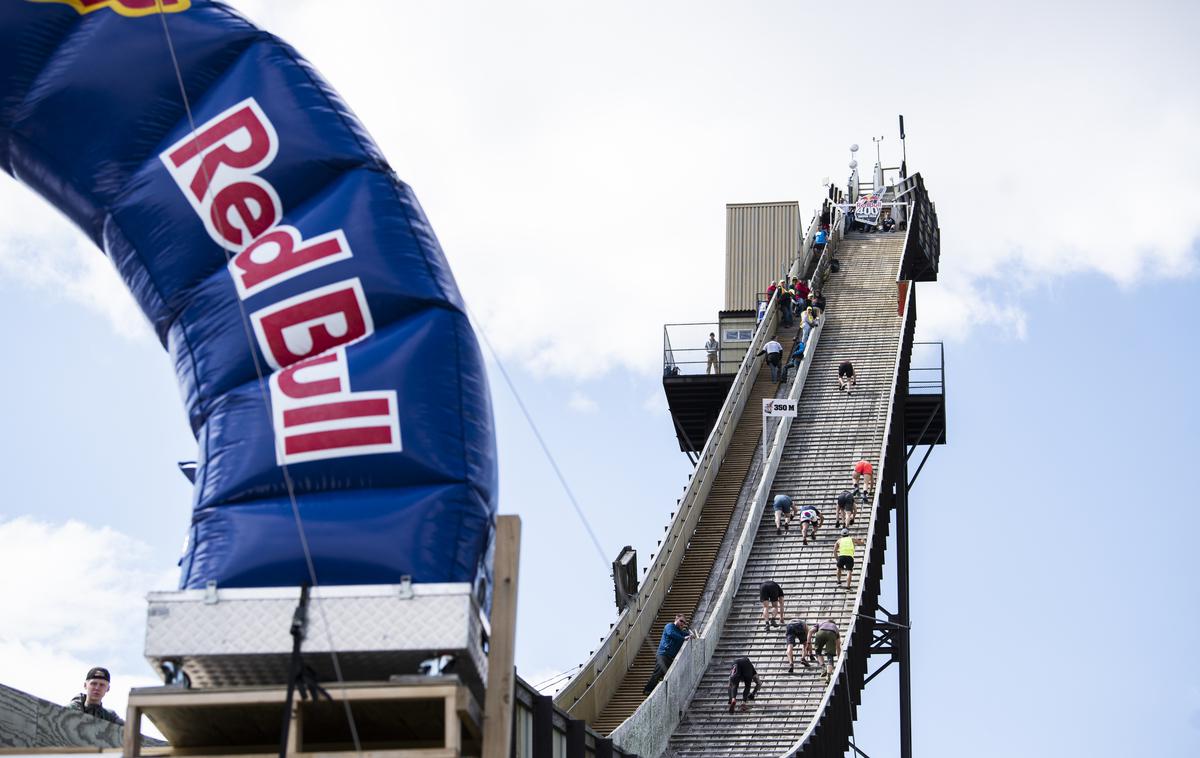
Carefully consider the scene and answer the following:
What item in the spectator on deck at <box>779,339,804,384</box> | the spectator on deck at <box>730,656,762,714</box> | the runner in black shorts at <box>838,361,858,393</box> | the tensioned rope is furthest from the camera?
the spectator on deck at <box>779,339,804,384</box>

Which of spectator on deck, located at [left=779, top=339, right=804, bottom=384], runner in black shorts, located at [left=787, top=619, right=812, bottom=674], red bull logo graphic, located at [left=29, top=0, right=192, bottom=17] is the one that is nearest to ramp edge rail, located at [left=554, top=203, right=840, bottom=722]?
spectator on deck, located at [left=779, top=339, right=804, bottom=384]

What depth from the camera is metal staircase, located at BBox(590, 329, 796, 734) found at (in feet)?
78.8

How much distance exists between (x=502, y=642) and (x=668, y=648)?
41.6ft

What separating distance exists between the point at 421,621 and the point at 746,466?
70.7 ft

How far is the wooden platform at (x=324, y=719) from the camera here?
10406 mm

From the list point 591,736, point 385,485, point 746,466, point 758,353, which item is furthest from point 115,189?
point 758,353

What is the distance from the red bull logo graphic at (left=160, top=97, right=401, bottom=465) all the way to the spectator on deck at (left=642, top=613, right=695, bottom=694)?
1280 cm

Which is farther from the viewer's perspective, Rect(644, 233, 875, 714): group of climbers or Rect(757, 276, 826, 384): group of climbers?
Rect(757, 276, 826, 384): group of climbers

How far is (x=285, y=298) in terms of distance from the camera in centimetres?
1108

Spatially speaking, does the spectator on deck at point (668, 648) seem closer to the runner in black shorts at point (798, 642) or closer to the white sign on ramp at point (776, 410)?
the runner in black shorts at point (798, 642)

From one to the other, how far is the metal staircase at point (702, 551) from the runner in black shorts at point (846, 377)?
1.17 metres

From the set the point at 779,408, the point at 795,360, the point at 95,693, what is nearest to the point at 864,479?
the point at 779,408

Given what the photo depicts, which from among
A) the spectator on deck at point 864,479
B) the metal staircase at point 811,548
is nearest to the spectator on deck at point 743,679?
the metal staircase at point 811,548

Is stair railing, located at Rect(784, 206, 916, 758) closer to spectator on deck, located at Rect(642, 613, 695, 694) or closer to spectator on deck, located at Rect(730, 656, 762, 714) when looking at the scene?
spectator on deck, located at Rect(730, 656, 762, 714)
